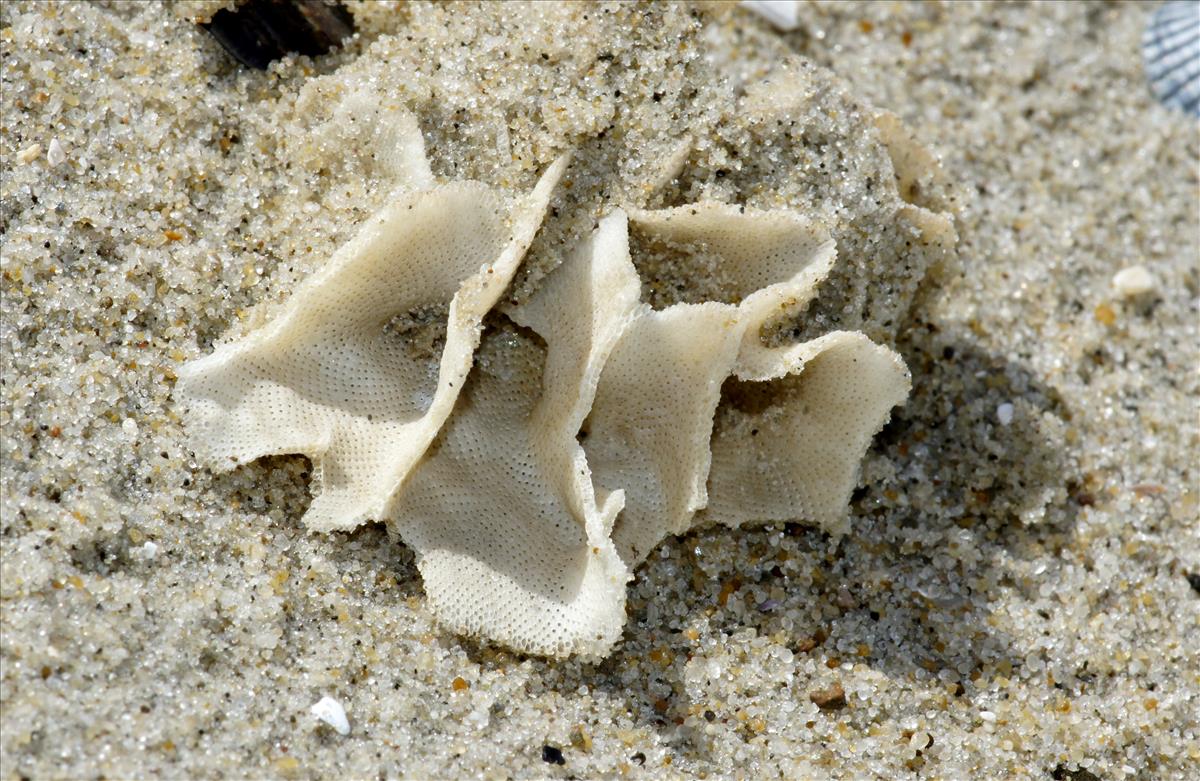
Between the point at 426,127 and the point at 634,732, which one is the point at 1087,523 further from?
the point at 426,127

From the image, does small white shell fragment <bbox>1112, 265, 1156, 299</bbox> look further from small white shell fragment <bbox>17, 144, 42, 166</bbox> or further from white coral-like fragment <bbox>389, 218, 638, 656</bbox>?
small white shell fragment <bbox>17, 144, 42, 166</bbox>

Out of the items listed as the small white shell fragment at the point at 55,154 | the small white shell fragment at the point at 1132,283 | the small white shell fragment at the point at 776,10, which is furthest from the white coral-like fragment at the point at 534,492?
the small white shell fragment at the point at 1132,283

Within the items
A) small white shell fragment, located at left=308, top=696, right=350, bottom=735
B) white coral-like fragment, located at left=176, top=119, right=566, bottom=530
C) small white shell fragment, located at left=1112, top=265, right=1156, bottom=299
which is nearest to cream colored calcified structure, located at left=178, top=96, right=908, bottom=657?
white coral-like fragment, located at left=176, top=119, right=566, bottom=530

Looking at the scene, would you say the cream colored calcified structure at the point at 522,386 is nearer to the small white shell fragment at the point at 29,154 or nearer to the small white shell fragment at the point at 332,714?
the small white shell fragment at the point at 332,714

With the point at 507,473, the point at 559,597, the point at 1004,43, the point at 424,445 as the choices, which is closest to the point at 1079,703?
the point at 559,597

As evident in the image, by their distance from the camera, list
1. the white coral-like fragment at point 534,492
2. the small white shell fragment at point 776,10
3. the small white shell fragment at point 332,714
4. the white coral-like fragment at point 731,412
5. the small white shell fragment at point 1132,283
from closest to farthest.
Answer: the small white shell fragment at point 332,714 → the white coral-like fragment at point 534,492 → the white coral-like fragment at point 731,412 → the small white shell fragment at point 1132,283 → the small white shell fragment at point 776,10

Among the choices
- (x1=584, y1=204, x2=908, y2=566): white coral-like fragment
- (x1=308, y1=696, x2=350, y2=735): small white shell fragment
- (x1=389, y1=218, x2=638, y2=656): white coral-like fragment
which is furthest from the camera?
(x1=584, y1=204, x2=908, y2=566): white coral-like fragment
